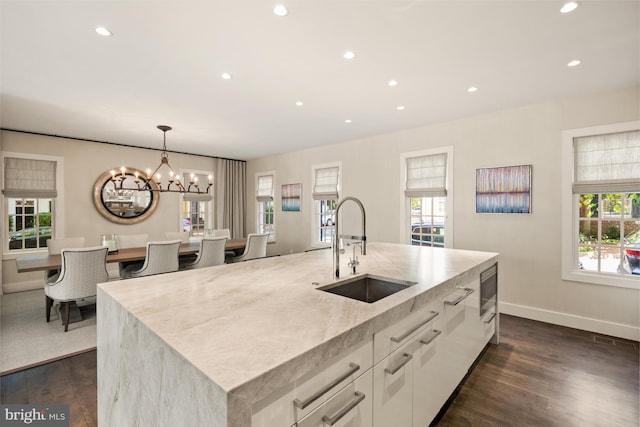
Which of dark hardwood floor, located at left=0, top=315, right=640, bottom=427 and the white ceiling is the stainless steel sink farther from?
the white ceiling

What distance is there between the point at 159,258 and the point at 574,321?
195 inches

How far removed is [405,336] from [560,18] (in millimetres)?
2355

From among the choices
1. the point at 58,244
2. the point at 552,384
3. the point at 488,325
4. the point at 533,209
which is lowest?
the point at 552,384

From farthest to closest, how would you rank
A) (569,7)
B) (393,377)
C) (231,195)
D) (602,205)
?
(231,195) → (602,205) → (569,7) → (393,377)

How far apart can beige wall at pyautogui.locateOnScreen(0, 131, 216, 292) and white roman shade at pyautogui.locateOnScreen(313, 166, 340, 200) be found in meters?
3.16

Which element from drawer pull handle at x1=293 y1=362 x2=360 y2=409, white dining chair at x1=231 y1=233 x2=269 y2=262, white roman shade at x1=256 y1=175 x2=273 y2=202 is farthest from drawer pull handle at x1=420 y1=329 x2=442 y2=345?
white roman shade at x1=256 y1=175 x2=273 y2=202

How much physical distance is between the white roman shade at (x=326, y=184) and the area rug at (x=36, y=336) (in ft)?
13.1

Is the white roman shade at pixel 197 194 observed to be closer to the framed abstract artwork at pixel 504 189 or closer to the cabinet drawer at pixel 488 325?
the framed abstract artwork at pixel 504 189

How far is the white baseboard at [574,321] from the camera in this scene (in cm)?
309

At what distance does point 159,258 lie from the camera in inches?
146

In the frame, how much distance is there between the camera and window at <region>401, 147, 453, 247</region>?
4.34m

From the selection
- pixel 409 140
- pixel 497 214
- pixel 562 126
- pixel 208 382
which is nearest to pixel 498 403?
pixel 208 382

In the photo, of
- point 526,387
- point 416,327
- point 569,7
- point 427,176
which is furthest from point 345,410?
point 427,176

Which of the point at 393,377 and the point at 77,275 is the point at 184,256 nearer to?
the point at 77,275
